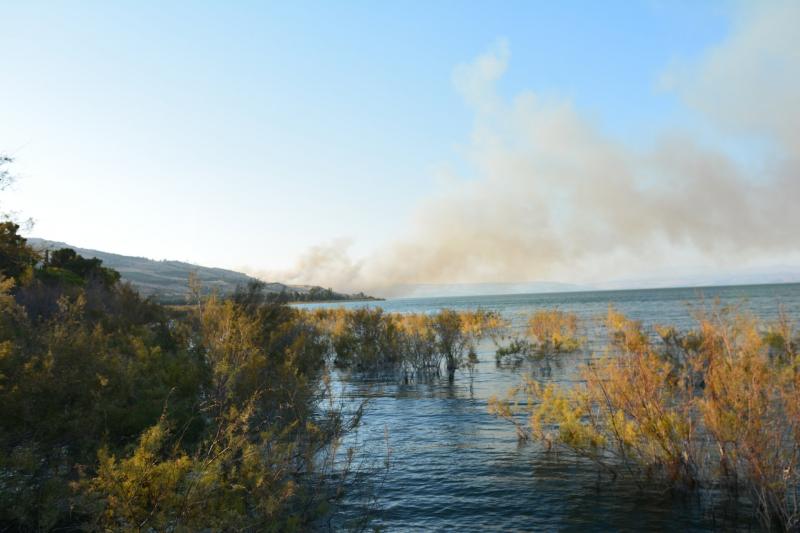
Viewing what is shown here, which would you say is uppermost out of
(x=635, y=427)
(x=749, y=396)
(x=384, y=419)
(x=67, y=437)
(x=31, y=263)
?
(x=31, y=263)

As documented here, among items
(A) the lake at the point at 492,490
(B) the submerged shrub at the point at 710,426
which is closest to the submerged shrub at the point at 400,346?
(A) the lake at the point at 492,490

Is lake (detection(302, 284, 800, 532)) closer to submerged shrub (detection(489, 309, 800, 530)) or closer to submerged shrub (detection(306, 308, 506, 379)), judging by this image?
submerged shrub (detection(489, 309, 800, 530))

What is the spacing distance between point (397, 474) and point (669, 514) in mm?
5255

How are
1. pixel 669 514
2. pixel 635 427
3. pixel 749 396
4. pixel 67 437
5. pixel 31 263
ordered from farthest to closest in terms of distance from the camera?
pixel 31 263 < pixel 635 427 < pixel 669 514 < pixel 749 396 < pixel 67 437

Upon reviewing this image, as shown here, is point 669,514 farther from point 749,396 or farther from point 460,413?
point 460,413

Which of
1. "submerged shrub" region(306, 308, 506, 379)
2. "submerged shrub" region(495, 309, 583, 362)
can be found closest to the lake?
"submerged shrub" region(306, 308, 506, 379)

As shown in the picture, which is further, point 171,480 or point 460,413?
point 460,413

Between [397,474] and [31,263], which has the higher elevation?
[31,263]

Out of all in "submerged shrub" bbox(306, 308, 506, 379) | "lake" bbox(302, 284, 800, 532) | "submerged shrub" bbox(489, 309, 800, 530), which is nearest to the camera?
"submerged shrub" bbox(489, 309, 800, 530)

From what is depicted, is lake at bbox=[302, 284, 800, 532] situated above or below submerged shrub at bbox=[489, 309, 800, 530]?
below

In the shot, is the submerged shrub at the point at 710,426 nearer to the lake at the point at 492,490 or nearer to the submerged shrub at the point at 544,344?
the lake at the point at 492,490

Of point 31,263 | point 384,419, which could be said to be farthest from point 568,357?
point 31,263

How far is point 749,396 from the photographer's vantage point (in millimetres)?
7086

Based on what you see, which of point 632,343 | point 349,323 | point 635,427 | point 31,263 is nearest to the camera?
point 635,427
